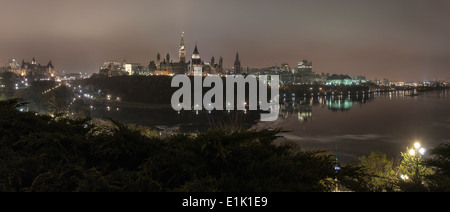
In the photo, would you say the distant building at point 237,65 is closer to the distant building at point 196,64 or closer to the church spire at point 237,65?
the church spire at point 237,65

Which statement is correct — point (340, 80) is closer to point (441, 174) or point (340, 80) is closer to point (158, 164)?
point (441, 174)

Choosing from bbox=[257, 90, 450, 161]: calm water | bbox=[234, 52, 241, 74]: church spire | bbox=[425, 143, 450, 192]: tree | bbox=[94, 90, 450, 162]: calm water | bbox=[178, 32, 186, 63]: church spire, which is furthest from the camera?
bbox=[234, 52, 241, 74]: church spire

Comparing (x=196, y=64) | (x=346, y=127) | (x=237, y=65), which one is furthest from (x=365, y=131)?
(x=237, y=65)

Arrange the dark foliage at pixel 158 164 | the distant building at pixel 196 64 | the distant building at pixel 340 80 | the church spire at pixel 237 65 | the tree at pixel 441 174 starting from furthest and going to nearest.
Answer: the distant building at pixel 340 80
the church spire at pixel 237 65
the distant building at pixel 196 64
the tree at pixel 441 174
the dark foliage at pixel 158 164

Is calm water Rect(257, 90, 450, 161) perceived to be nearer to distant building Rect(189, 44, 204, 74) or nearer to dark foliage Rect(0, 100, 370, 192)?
dark foliage Rect(0, 100, 370, 192)

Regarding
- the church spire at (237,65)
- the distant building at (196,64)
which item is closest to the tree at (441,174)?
the distant building at (196,64)

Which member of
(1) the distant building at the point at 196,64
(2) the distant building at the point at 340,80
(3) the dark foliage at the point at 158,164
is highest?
(1) the distant building at the point at 196,64

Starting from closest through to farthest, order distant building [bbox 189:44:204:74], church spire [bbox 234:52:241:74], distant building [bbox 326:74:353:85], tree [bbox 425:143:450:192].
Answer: tree [bbox 425:143:450:192] → distant building [bbox 189:44:204:74] → church spire [bbox 234:52:241:74] → distant building [bbox 326:74:353:85]

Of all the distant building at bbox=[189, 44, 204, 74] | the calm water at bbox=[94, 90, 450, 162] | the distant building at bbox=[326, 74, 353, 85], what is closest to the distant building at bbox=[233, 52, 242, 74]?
the distant building at bbox=[189, 44, 204, 74]

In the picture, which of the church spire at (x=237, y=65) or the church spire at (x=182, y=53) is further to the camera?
the church spire at (x=237, y=65)

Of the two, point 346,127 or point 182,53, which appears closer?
point 346,127

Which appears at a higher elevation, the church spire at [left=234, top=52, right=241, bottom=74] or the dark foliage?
the church spire at [left=234, top=52, right=241, bottom=74]

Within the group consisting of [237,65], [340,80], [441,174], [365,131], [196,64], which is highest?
[237,65]
